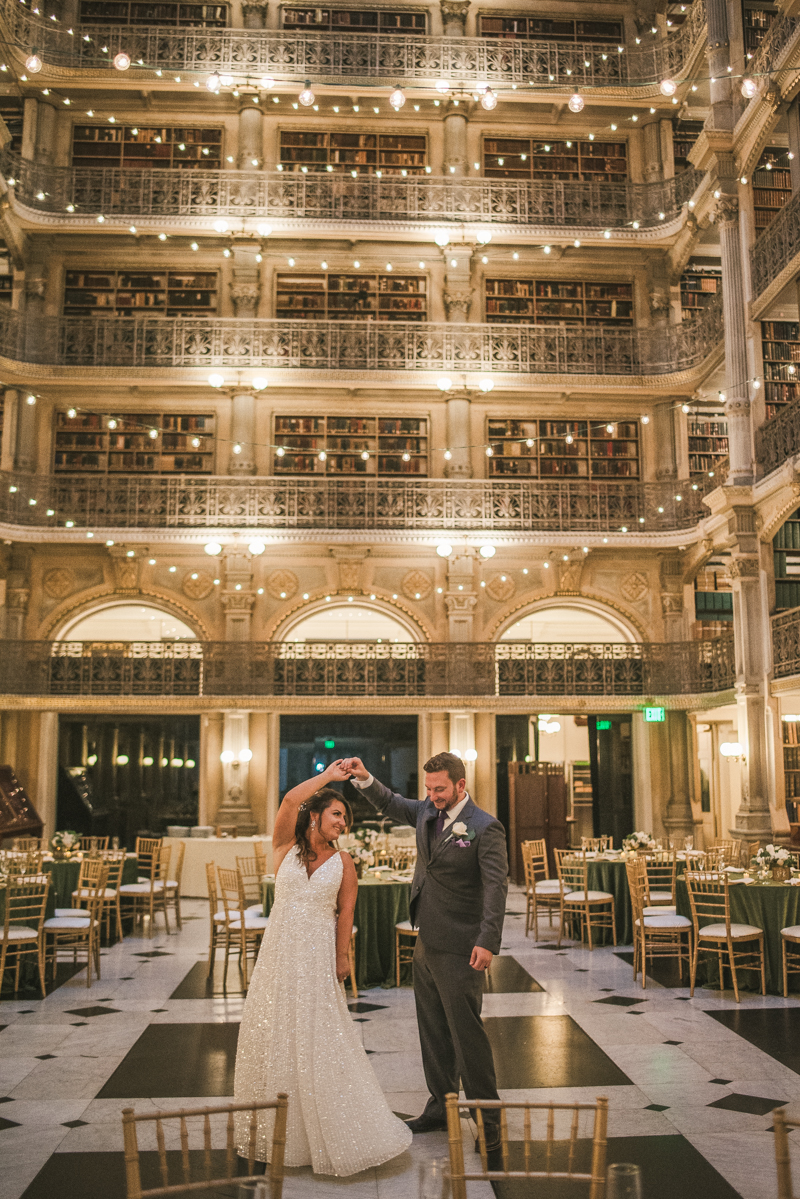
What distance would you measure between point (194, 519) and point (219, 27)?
796 centimetres

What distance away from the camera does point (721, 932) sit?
23.4 ft

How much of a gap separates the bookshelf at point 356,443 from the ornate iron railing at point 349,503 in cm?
56

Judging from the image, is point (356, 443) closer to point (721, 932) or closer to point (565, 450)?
point (565, 450)

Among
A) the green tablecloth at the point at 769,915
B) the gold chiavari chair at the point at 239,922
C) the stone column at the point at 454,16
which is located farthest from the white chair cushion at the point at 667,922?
the stone column at the point at 454,16

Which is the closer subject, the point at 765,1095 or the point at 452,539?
the point at 765,1095

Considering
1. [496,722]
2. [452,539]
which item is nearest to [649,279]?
[452,539]

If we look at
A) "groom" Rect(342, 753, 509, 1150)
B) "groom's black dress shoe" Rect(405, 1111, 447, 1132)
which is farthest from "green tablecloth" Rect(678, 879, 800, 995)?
"groom" Rect(342, 753, 509, 1150)

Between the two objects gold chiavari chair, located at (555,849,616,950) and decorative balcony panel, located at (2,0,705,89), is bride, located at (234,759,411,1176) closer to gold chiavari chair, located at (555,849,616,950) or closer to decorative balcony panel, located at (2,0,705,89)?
gold chiavari chair, located at (555,849,616,950)

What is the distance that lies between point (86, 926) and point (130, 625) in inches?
329

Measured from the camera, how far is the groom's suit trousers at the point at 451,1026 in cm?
397

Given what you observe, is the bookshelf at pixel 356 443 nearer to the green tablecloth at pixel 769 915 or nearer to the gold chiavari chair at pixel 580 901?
the gold chiavari chair at pixel 580 901

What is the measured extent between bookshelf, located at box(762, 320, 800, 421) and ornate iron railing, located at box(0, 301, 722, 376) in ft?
5.47

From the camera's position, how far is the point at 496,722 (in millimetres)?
15422

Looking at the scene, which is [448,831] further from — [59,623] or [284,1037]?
[59,623]
